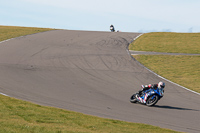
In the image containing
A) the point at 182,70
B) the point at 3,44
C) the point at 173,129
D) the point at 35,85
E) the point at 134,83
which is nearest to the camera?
the point at 173,129

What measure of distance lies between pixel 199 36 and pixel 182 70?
20.6m

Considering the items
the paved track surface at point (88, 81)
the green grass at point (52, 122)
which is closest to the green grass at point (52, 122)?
the green grass at point (52, 122)

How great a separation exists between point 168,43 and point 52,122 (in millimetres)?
33197

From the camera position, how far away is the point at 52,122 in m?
10.3

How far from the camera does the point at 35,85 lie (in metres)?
18.3

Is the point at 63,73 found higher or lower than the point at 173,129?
higher

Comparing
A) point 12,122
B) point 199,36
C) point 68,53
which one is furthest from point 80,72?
point 199,36

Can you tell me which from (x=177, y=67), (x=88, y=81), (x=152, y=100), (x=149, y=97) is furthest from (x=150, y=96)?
(x=177, y=67)

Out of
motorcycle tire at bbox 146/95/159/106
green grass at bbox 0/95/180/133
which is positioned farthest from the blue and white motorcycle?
green grass at bbox 0/95/180/133

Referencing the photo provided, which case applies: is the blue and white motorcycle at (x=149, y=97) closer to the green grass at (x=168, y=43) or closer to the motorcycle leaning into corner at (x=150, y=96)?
the motorcycle leaning into corner at (x=150, y=96)

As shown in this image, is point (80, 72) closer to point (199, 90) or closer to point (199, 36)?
point (199, 90)

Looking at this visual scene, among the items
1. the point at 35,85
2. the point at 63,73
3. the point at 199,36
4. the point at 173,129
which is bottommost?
the point at 173,129

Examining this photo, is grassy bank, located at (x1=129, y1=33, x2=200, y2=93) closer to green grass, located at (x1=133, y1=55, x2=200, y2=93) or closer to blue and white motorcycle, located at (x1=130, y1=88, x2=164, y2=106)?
green grass, located at (x1=133, y1=55, x2=200, y2=93)

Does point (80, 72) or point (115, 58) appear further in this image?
point (115, 58)
